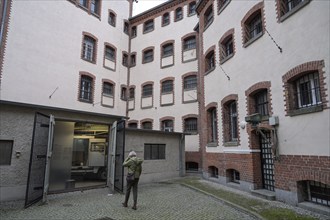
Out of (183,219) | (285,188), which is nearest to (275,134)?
(285,188)

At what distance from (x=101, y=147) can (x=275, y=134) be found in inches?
428

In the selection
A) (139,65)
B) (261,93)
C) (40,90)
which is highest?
(139,65)

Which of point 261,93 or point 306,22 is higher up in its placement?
point 306,22

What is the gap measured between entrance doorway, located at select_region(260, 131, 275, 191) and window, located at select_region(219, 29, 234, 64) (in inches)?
190

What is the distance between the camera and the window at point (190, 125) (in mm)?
19344

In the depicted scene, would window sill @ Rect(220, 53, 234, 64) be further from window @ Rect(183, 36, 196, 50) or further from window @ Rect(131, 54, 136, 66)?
window @ Rect(131, 54, 136, 66)

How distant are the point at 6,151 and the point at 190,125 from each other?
43.5ft

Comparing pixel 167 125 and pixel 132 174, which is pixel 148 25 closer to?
pixel 167 125

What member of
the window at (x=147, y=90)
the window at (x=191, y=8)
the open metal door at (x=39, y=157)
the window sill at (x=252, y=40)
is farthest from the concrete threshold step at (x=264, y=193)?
the window at (x=191, y=8)

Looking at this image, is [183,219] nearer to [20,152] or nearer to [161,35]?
[20,152]

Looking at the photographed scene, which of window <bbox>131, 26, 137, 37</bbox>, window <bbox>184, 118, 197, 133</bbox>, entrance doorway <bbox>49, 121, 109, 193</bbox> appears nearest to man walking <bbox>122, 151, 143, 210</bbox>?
entrance doorway <bbox>49, 121, 109, 193</bbox>

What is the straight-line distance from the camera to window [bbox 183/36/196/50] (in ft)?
67.3

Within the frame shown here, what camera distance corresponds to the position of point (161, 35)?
2266cm

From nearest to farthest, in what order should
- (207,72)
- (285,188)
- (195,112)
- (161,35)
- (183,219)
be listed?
1. (183,219)
2. (285,188)
3. (207,72)
4. (195,112)
5. (161,35)
